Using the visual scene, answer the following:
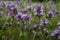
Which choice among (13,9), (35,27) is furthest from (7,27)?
(35,27)

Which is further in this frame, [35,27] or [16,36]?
[16,36]

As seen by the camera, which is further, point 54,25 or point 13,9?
point 54,25

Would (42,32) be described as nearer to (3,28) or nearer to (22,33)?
(22,33)

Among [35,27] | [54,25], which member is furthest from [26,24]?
[54,25]

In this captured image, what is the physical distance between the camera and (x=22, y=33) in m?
1.78

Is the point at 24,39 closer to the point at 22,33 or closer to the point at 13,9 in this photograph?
the point at 22,33

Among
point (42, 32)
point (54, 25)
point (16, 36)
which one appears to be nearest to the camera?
point (42, 32)

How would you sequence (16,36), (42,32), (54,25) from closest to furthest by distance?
(42,32) → (16,36) → (54,25)

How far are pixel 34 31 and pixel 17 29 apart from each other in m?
0.19

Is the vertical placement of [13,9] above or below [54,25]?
above

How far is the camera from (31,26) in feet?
5.77

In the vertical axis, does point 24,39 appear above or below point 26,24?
below

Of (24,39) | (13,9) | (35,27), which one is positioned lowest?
(24,39)

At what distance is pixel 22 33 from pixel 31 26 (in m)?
0.10
